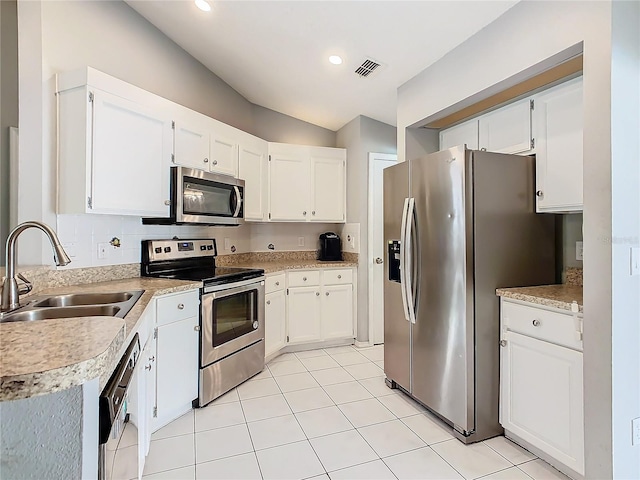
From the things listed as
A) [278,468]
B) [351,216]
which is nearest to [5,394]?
[278,468]

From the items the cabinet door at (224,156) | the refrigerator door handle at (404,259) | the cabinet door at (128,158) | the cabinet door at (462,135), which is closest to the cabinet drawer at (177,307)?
the cabinet door at (128,158)

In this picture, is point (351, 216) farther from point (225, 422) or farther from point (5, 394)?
point (5, 394)

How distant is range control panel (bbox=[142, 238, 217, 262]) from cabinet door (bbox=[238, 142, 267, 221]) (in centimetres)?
47

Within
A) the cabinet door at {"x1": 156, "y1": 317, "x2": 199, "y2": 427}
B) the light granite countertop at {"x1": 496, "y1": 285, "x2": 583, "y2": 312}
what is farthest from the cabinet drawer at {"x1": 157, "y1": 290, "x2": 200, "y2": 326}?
the light granite countertop at {"x1": 496, "y1": 285, "x2": 583, "y2": 312}

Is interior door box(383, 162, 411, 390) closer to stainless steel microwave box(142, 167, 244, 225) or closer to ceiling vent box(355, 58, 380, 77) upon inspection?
ceiling vent box(355, 58, 380, 77)

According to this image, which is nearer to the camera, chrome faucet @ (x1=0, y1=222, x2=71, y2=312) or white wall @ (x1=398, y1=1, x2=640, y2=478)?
chrome faucet @ (x1=0, y1=222, x2=71, y2=312)

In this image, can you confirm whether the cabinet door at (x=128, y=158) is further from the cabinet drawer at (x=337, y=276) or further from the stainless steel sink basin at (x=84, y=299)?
the cabinet drawer at (x=337, y=276)

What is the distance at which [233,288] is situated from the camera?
2.68m

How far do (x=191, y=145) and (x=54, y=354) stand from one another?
2.24m

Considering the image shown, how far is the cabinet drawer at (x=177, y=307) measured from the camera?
6.95ft

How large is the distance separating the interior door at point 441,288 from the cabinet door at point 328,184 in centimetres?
160

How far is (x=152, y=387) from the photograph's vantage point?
204cm

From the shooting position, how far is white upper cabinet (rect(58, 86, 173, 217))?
2.00 m

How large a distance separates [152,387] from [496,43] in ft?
9.49
